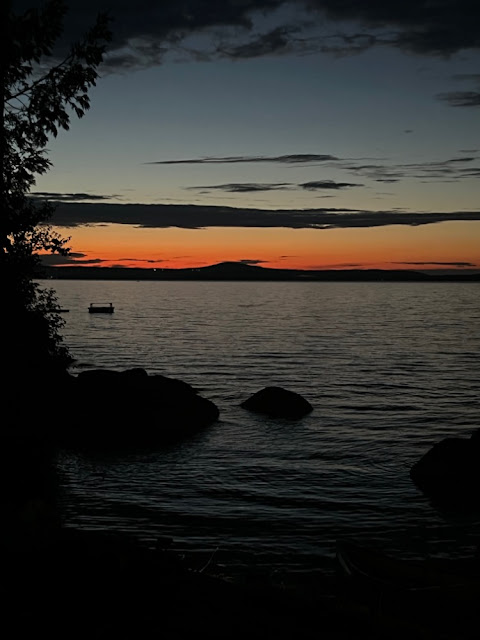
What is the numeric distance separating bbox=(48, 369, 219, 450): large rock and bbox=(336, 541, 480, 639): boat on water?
1595 centimetres

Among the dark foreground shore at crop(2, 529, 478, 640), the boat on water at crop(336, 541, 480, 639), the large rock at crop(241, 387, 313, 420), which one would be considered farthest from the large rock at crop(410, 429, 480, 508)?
the dark foreground shore at crop(2, 529, 478, 640)

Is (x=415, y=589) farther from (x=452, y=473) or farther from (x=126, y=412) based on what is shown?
(x=126, y=412)

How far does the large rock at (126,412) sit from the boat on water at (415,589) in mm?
15949

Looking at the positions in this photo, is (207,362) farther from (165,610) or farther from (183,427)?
(165,610)

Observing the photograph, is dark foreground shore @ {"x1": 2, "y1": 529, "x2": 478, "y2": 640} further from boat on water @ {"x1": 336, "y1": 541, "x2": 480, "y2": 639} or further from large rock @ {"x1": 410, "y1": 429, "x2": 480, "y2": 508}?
large rock @ {"x1": 410, "y1": 429, "x2": 480, "y2": 508}

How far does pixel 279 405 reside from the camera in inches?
1435

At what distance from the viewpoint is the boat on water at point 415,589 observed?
39.8 ft

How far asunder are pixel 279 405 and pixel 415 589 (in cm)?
2348

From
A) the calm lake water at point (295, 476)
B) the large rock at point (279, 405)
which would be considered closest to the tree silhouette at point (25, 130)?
the calm lake water at point (295, 476)

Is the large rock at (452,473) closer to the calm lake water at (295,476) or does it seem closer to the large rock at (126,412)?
the calm lake water at (295,476)

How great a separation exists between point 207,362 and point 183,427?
30850 millimetres

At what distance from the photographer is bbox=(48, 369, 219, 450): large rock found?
29.2m

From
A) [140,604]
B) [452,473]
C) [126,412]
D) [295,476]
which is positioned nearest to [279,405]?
[126,412]

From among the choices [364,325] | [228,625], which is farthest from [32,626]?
[364,325]
